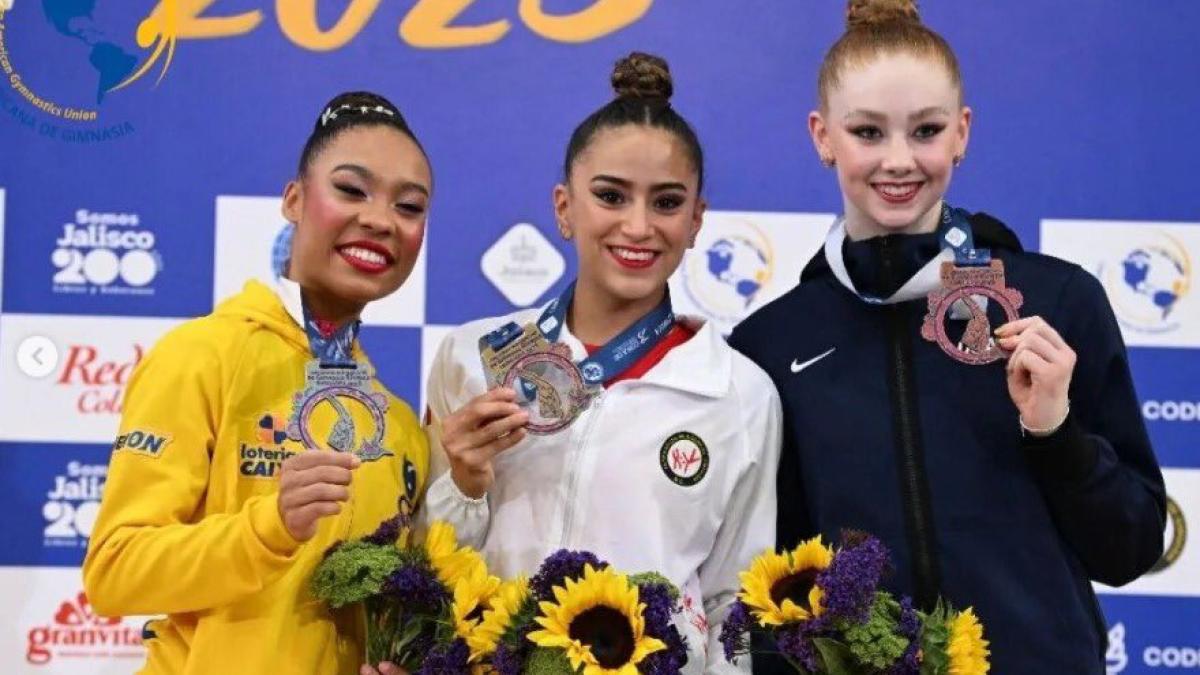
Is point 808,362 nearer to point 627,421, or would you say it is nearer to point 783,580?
point 627,421

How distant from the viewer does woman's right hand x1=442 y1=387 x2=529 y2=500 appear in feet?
6.23

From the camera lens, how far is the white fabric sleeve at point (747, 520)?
6.68ft

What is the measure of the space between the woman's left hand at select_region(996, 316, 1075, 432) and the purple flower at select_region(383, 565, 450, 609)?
0.84 meters

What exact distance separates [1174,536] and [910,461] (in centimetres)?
151

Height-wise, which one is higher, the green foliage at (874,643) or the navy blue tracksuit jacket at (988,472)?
the navy blue tracksuit jacket at (988,472)

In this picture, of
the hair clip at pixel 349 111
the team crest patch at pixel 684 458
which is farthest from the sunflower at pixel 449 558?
the hair clip at pixel 349 111

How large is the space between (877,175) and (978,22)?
133 cm

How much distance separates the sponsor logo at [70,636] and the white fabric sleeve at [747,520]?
1.71m

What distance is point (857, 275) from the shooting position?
2111mm

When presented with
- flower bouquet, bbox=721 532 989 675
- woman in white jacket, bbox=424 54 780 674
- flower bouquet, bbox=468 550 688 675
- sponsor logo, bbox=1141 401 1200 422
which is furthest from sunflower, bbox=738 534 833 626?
sponsor logo, bbox=1141 401 1200 422

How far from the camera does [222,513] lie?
1.91m

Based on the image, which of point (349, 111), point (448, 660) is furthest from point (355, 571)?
point (349, 111)

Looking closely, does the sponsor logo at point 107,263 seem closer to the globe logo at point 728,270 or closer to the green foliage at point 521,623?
the globe logo at point 728,270

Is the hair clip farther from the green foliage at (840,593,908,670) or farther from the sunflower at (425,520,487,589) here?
the green foliage at (840,593,908,670)
